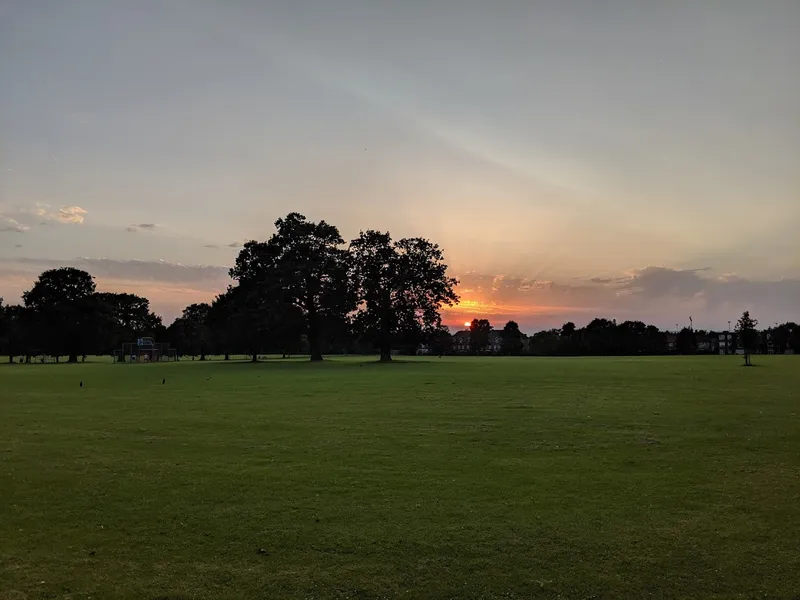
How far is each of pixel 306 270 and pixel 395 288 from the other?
11.5 m

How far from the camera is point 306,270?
7112 cm

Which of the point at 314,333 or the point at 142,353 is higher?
the point at 314,333

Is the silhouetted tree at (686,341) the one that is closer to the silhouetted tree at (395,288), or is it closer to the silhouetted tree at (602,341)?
the silhouetted tree at (602,341)

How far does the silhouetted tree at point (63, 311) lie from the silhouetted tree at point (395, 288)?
5077 cm

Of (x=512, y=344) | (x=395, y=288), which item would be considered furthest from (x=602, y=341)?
(x=395, y=288)

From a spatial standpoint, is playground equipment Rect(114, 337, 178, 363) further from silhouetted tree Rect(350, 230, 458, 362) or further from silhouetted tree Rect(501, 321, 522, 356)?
silhouetted tree Rect(501, 321, 522, 356)

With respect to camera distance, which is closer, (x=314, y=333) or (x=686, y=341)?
(x=314, y=333)

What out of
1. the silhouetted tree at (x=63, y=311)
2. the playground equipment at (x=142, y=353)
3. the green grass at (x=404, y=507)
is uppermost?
the silhouetted tree at (x=63, y=311)

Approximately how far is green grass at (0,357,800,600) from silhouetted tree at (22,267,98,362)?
8938cm

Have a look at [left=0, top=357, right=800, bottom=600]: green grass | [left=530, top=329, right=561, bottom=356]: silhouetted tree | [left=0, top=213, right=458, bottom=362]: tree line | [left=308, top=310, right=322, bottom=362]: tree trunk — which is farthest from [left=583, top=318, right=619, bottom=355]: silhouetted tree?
[left=0, top=357, right=800, bottom=600]: green grass

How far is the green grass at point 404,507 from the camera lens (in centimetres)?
596

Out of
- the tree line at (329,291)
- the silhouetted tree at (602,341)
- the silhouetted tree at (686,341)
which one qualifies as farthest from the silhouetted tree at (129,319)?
the silhouetted tree at (686,341)

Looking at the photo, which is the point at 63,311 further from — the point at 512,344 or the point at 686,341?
the point at 686,341

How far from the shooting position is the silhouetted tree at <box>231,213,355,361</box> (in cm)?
7112
